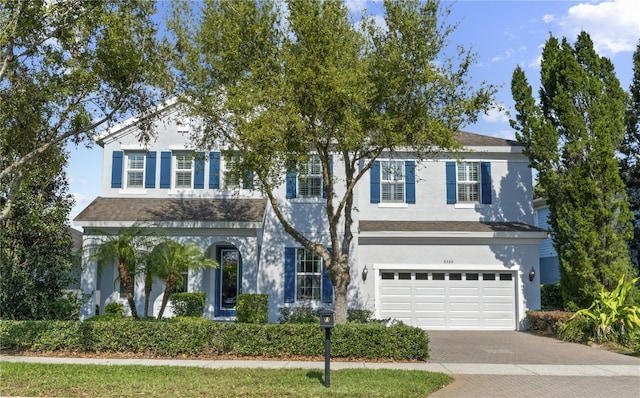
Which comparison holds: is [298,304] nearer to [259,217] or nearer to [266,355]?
[259,217]

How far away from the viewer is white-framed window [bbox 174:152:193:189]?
Answer: 1989 cm

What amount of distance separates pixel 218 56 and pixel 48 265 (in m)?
8.72

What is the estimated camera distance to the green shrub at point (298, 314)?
15.6m

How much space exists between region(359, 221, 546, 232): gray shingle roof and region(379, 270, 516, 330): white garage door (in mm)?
1576

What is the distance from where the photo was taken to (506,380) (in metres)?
10.3

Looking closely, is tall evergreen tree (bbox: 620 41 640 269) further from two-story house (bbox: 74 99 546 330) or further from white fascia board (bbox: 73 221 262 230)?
white fascia board (bbox: 73 221 262 230)

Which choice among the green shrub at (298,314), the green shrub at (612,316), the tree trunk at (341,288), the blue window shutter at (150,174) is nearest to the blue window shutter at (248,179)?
the tree trunk at (341,288)

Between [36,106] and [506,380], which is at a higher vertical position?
[36,106]

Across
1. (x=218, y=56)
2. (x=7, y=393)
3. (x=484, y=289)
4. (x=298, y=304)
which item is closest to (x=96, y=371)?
(x=7, y=393)

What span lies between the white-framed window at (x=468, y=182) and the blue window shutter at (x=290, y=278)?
6831mm

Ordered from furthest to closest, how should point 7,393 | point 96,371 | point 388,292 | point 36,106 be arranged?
point 388,292 < point 36,106 < point 96,371 < point 7,393

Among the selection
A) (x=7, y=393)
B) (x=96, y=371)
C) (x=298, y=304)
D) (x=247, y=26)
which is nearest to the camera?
Answer: (x=7, y=393)

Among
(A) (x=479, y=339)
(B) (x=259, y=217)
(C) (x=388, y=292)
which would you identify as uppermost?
(B) (x=259, y=217)

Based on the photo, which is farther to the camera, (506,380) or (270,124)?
(270,124)
